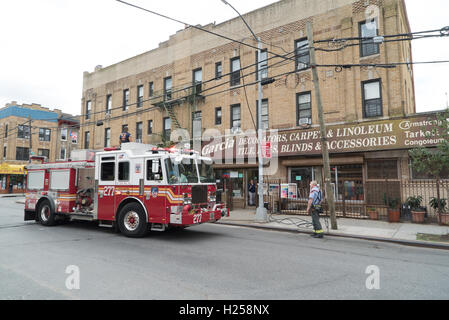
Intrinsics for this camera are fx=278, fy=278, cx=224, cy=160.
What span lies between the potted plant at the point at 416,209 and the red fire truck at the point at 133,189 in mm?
8366

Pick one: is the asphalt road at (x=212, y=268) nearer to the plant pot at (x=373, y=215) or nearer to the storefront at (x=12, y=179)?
the plant pot at (x=373, y=215)

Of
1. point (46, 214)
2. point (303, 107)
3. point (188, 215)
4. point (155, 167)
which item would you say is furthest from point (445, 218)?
point (46, 214)

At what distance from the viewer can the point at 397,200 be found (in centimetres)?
1205

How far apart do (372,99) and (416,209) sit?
577cm

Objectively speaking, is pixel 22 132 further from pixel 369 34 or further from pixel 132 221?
pixel 369 34

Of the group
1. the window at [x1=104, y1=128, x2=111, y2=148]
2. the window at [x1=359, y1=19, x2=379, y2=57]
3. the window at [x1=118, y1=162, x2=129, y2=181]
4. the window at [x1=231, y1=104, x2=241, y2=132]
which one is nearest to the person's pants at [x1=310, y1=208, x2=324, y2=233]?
the window at [x1=118, y1=162, x2=129, y2=181]

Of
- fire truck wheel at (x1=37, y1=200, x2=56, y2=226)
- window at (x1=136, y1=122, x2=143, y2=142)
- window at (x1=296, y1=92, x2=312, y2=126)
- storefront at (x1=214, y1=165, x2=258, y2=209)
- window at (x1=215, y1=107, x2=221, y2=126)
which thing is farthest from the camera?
window at (x1=136, y1=122, x2=143, y2=142)

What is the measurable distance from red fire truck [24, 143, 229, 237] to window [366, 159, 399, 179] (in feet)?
29.1

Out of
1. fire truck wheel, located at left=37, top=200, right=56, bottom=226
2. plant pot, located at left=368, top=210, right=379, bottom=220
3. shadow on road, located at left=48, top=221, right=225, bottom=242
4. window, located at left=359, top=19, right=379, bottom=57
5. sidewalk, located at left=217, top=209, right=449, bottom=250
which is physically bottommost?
sidewalk, located at left=217, top=209, right=449, bottom=250

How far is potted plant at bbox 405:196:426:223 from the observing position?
1149cm

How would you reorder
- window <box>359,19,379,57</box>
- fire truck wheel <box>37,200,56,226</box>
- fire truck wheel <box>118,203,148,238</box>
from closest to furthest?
fire truck wheel <box>118,203,148,238</box>
fire truck wheel <box>37,200,56,226</box>
window <box>359,19,379,57</box>

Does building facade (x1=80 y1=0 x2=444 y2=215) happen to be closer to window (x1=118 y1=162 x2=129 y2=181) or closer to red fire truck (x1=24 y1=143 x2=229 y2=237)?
red fire truck (x1=24 y1=143 x2=229 y2=237)

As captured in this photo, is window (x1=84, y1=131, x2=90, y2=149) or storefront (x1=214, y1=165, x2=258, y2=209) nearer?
storefront (x1=214, y1=165, x2=258, y2=209)

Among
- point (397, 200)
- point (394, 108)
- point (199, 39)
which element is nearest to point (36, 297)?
point (397, 200)
